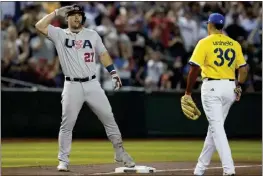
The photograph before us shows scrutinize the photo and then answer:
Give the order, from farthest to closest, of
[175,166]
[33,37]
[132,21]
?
[132,21] < [33,37] < [175,166]

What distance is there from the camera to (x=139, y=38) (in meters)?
17.9

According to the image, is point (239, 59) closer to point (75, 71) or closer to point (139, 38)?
point (75, 71)

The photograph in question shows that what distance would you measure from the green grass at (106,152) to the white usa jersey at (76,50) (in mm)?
2022

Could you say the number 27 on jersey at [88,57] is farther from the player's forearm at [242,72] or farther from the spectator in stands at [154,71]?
the spectator in stands at [154,71]

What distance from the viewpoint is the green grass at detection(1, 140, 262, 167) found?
11.6 m

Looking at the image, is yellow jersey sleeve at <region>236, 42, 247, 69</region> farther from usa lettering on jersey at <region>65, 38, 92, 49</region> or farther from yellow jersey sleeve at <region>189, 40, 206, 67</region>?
usa lettering on jersey at <region>65, 38, 92, 49</region>

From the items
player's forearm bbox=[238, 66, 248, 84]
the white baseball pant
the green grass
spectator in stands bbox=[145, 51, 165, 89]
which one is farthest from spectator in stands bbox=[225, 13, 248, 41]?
the white baseball pant

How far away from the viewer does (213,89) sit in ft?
28.0

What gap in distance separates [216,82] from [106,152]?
5024 mm

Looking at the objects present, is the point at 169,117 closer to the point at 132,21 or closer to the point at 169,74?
the point at 169,74

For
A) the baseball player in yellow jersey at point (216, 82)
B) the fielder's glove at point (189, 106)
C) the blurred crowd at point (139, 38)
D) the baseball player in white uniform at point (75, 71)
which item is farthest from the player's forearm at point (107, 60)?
the blurred crowd at point (139, 38)

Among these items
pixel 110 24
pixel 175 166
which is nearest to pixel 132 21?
pixel 110 24

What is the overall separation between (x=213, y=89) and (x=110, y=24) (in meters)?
9.46

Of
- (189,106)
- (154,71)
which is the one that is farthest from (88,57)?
(154,71)
